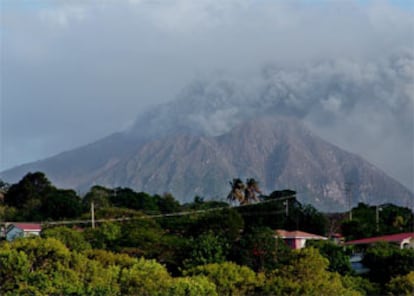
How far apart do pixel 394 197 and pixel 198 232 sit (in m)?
142

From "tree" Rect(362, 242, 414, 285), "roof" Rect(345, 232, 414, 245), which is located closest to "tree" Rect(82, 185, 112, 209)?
"roof" Rect(345, 232, 414, 245)

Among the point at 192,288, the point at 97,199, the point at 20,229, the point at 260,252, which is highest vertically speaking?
the point at 97,199

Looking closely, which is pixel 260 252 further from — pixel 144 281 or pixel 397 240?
pixel 397 240

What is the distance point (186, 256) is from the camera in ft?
121

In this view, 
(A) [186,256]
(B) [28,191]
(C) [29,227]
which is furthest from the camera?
(B) [28,191]

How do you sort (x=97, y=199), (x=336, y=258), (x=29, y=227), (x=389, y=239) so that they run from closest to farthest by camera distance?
(x=336, y=258) < (x=29, y=227) < (x=389, y=239) < (x=97, y=199)

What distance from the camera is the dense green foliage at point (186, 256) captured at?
95.0 feet

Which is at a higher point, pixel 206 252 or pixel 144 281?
pixel 206 252

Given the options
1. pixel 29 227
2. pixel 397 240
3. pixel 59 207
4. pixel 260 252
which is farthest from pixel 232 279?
pixel 59 207

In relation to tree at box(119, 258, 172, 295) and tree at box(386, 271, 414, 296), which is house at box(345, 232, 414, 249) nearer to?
tree at box(386, 271, 414, 296)

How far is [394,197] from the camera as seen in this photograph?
18125 centimetres

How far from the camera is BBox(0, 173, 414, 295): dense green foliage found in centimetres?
2895

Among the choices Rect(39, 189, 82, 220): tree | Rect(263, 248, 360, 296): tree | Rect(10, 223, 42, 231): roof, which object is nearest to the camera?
Rect(263, 248, 360, 296): tree

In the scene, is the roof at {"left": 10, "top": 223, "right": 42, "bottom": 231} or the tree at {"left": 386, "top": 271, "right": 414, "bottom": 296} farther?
the roof at {"left": 10, "top": 223, "right": 42, "bottom": 231}
